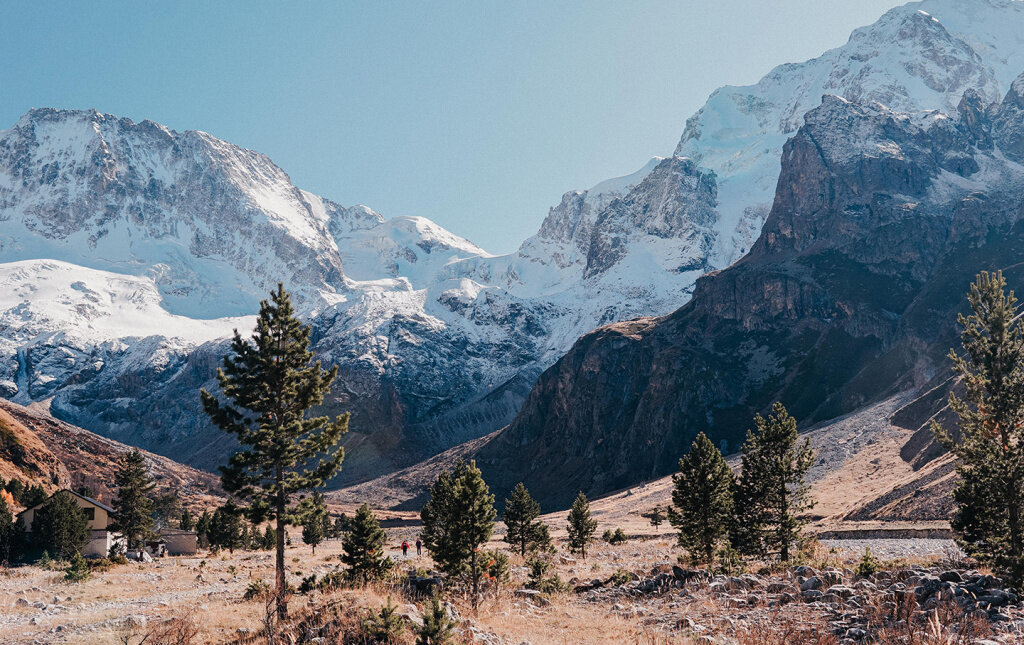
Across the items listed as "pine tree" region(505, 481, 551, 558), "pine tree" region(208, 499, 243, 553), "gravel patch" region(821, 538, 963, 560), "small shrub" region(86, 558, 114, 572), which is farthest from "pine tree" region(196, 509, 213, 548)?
"gravel patch" region(821, 538, 963, 560)

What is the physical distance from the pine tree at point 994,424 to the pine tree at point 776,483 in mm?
13412

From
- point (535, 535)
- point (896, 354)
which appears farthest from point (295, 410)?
point (896, 354)

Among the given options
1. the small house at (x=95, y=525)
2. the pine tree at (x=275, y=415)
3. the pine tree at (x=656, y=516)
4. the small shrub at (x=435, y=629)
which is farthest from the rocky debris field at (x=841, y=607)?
the small house at (x=95, y=525)

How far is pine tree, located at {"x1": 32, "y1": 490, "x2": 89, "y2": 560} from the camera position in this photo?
5731 cm

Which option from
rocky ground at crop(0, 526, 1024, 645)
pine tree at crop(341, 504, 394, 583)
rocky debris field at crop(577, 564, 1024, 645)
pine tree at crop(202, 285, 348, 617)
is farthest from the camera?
pine tree at crop(341, 504, 394, 583)

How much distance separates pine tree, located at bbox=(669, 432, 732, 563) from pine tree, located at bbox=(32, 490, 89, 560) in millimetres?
53261

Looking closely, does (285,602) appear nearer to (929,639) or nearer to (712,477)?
(929,639)

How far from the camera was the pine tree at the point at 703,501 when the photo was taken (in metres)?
37.3

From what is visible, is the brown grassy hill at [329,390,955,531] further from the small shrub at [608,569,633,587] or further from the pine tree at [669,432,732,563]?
the small shrub at [608,569,633,587]

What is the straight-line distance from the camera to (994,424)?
24594 mm

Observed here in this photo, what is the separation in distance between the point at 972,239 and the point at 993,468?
209810mm

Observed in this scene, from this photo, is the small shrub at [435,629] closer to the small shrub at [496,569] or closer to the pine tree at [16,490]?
the small shrub at [496,569]

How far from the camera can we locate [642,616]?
21000 millimetres

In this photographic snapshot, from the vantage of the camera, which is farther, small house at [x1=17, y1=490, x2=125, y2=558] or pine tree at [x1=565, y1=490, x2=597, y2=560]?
small house at [x1=17, y1=490, x2=125, y2=558]
